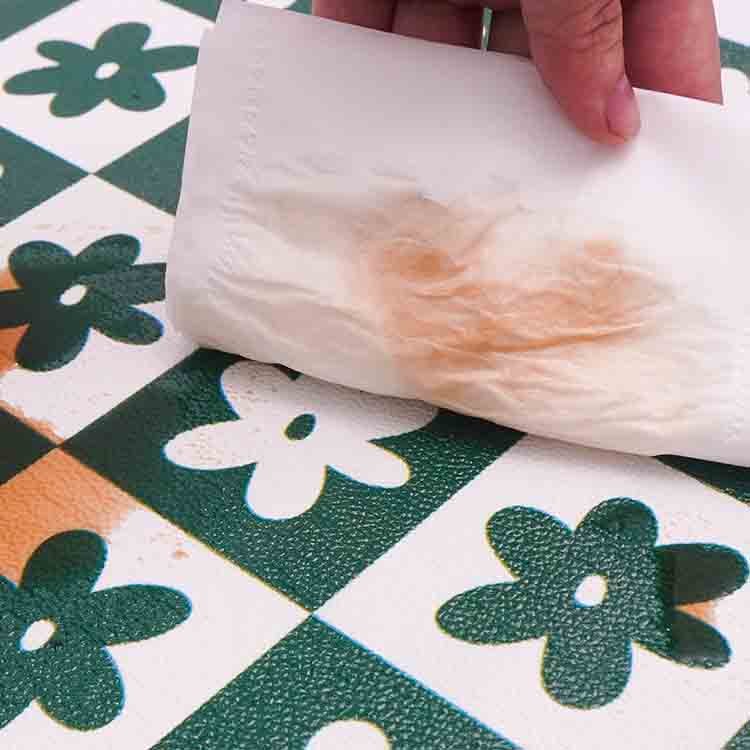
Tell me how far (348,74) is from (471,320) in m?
0.18

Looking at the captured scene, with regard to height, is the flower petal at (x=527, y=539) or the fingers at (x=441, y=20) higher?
the fingers at (x=441, y=20)

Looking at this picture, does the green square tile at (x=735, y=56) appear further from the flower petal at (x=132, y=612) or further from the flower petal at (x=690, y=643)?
the flower petal at (x=132, y=612)

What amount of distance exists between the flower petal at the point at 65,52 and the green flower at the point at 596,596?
2.24ft

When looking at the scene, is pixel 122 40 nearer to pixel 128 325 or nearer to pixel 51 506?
pixel 128 325

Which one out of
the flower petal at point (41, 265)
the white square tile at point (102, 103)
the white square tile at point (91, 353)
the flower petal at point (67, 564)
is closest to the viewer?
the flower petal at point (67, 564)

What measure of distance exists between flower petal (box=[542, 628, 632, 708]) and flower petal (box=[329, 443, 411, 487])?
0.15m

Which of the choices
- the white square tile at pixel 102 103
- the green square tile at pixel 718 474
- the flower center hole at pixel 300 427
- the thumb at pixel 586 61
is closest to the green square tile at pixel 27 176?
the white square tile at pixel 102 103

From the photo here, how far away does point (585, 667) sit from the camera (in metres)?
0.66

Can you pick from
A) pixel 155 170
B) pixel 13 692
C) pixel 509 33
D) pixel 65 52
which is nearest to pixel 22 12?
pixel 65 52

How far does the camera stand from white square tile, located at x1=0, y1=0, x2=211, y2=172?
106cm

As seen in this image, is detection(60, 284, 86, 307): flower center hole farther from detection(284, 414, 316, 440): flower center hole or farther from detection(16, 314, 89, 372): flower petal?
detection(284, 414, 316, 440): flower center hole

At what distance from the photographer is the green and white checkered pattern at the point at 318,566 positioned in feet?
2.13

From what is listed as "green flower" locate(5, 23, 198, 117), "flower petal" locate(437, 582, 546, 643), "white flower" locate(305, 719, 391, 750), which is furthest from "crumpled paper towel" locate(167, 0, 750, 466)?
"green flower" locate(5, 23, 198, 117)

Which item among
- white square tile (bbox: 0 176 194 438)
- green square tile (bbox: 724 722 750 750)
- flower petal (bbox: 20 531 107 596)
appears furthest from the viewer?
white square tile (bbox: 0 176 194 438)
